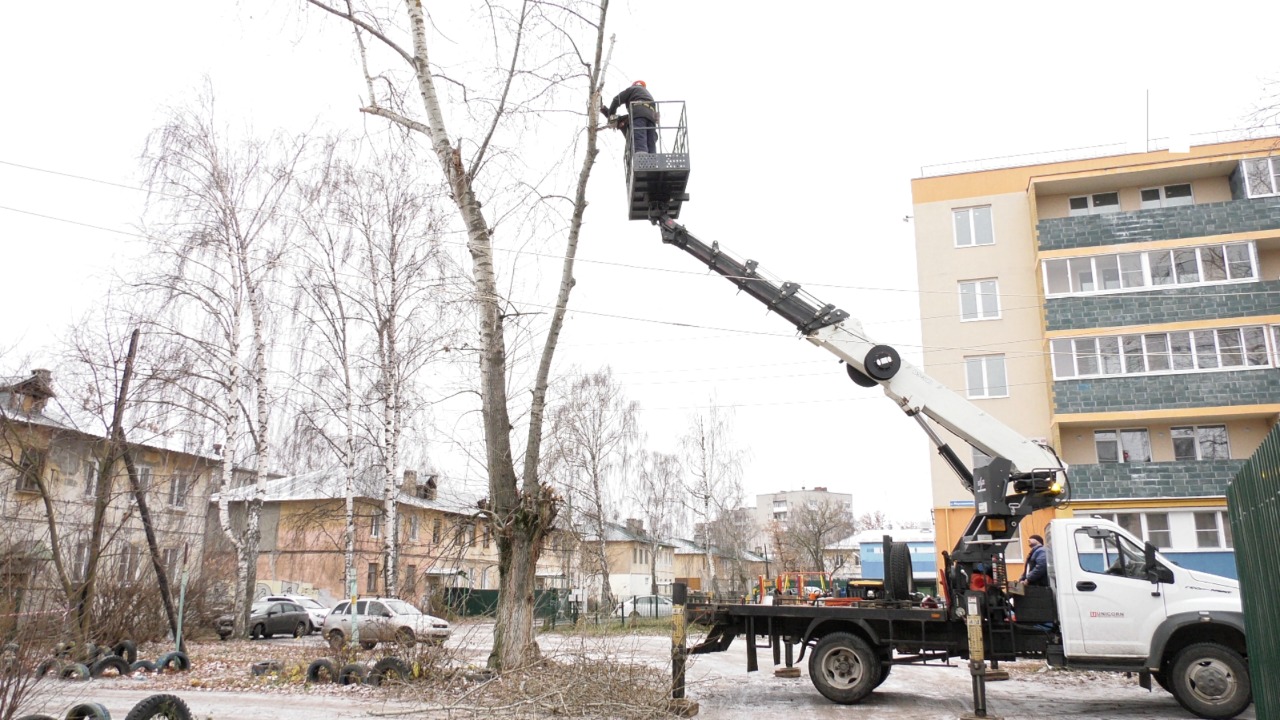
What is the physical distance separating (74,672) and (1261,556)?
54.6 feet

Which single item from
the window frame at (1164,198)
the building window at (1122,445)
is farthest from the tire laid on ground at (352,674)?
the window frame at (1164,198)

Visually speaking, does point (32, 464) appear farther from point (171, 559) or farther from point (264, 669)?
point (264, 669)

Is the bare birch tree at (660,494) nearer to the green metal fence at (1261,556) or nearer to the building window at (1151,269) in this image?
the building window at (1151,269)

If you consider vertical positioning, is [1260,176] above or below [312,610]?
above

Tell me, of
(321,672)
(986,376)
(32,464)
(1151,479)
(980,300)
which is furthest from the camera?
(980,300)

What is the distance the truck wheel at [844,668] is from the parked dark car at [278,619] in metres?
23.7

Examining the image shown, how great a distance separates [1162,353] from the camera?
95.3 feet

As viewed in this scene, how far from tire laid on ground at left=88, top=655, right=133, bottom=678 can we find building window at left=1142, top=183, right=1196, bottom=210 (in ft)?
112

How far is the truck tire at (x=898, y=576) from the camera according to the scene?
12.5 m

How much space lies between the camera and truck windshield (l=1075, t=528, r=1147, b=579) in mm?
11285

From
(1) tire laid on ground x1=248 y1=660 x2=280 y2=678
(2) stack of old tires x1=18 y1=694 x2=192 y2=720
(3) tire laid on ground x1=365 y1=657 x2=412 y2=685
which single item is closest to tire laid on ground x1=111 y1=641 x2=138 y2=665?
(1) tire laid on ground x1=248 y1=660 x2=280 y2=678

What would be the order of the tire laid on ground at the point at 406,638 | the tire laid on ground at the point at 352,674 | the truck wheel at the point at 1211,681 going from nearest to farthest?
→ the truck wheel at the point at 1211,681 → the tire laid on ground at the point at 406,638 → the tire laid on ground at the point at 352,674

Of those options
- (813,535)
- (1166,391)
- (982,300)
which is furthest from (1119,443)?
(813,535)

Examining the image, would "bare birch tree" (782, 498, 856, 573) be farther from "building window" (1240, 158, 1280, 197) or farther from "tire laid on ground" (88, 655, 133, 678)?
"tire laid on ground" (88, 655, 133, 678)
